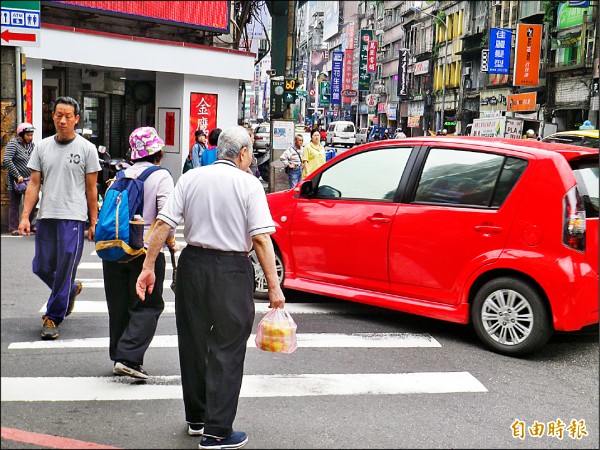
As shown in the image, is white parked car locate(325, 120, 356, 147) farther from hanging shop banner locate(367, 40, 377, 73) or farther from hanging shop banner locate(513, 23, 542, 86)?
hanging shop banner locate(367, 40, 377, 73)

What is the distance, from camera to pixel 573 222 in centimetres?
620

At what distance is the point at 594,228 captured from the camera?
629 centimetres

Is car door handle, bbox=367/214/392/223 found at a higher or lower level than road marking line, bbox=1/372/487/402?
higher

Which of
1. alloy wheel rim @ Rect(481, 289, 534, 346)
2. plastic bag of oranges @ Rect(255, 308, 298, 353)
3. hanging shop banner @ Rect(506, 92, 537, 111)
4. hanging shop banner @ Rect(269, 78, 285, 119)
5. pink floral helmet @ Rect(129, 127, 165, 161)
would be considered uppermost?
hanging shop banner @ Rect(506, 92, 537, 111)

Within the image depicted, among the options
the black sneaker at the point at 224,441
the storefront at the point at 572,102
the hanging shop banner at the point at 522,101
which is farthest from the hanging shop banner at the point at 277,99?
the hanging shop banner at the point at 522,101

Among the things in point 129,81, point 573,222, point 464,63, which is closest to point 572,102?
point 464,63

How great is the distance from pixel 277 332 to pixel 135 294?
1.45 meters

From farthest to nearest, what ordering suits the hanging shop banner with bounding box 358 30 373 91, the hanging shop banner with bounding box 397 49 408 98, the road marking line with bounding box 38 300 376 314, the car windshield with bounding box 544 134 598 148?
the hanging shop banner with bounding box 358 30 373 91 < the hanging shop banner with bounding box 397 49 408 98 < the car windshield with bounding box 544 134 598 148 < the road marking line with bounding box 38 300 376 314

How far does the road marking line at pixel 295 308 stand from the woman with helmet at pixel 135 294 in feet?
6.79

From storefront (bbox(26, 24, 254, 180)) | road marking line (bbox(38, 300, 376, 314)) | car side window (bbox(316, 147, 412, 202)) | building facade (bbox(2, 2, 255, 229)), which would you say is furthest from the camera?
storefront (bbox(26, 24, 254, 180))

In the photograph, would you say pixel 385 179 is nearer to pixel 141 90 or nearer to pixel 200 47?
pixel 200 47

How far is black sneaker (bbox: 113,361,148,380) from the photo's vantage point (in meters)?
5.38

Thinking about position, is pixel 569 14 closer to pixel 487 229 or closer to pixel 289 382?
pixel 487 229

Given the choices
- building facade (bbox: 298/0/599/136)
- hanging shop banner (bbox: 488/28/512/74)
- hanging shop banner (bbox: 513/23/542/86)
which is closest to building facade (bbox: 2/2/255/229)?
building facade (bbox: 298/0/599/136)
